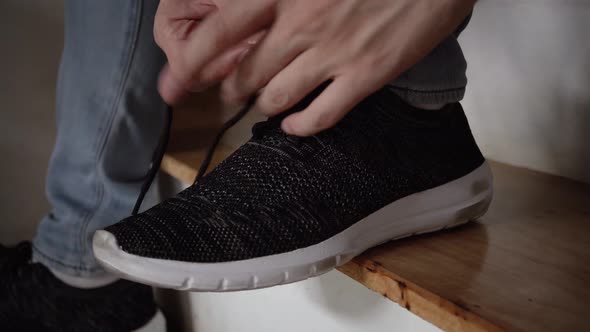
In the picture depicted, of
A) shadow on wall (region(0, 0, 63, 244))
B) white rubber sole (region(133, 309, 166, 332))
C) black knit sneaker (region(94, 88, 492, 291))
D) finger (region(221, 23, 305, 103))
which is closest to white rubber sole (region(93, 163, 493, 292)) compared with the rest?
black knit sneaker (region(94, 88, 492, 291))

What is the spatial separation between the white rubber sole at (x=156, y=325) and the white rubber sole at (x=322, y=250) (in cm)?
44

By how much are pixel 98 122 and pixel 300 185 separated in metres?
0.35

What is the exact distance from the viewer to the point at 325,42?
337 millimetres

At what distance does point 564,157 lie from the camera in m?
0.67

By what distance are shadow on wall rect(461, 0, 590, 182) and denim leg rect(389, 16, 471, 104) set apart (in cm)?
31

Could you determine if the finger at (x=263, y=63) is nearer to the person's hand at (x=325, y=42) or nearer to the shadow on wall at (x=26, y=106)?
the person's hand at (x=325, y=42)

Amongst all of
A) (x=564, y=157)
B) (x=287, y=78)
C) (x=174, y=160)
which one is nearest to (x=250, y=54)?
(x=287, y=78)

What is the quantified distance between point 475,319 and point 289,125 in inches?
6.7

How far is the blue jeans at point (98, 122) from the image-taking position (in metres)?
0.59

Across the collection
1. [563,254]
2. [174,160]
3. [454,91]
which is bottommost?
[174,160]

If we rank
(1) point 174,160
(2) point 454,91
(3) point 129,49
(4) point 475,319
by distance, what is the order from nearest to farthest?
1. (4) point 475,319
2. (2) point 454,91
3. (3) point 129,49
4. (1) point 174,160

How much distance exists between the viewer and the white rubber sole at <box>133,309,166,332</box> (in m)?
0.75

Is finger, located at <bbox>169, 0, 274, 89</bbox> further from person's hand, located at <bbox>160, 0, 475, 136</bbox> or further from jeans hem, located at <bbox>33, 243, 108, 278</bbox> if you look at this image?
jeans hem, located at <bbox>33, 243, 108, 278</bbox>

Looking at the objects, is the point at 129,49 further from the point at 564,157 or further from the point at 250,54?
the point at 564,157
